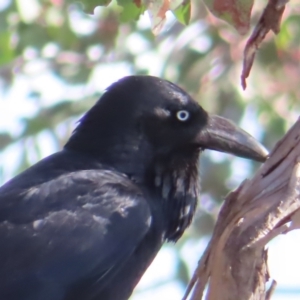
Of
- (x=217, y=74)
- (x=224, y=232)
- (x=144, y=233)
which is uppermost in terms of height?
(x=224, y=232)

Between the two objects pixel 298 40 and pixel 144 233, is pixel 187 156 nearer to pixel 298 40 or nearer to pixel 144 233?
pixel 144 233

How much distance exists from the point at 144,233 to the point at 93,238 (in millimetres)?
272

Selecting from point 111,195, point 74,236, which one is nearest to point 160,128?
point 111,195

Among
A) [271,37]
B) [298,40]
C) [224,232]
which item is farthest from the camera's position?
[271,37]

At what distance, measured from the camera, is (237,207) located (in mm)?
3934

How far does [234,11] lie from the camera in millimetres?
3697

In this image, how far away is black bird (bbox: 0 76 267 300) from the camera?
4.64 metres

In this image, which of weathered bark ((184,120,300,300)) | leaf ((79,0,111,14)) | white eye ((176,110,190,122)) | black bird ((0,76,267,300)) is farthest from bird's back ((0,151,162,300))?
leaf ((79,0,111,14))

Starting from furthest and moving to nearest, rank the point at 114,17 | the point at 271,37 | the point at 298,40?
1. the point at 114,17
2. the point at 271,37
3. the point at 298,40

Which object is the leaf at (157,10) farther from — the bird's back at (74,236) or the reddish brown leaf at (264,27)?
the bird's back at (74,236)

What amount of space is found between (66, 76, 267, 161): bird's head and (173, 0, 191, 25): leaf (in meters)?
1.34

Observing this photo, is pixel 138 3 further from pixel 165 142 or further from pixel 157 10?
pixel 165 142

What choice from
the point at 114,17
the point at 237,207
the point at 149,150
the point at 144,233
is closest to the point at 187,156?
the point at 149,150

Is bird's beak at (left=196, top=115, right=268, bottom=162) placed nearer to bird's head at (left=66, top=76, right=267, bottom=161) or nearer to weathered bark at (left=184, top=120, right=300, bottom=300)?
bird's head at (left=66, top=76, right=267, bottom=161)
